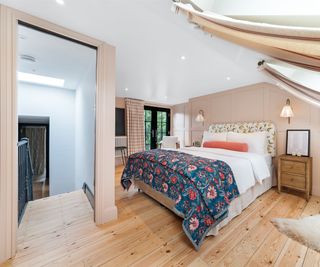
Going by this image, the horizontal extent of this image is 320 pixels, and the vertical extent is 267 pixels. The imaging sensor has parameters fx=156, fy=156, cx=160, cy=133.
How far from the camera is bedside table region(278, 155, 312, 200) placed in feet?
8.09

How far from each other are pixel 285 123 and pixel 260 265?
266 centimetres

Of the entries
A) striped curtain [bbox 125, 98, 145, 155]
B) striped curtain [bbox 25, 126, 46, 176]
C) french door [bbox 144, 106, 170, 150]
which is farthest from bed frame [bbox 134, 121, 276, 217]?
striped curtain [bbox 25, 126, 46, 176]

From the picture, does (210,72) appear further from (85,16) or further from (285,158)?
(85,16)

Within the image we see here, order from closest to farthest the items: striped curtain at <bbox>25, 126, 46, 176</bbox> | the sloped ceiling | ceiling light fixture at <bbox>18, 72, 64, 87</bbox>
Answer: the sloped ceiling, ceiling light fixture at <bbox>18, 72, 64, 87</bbox>, striped curtain at <bbox>25, 126, 46, 176</bbox>

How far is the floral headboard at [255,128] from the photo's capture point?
10.2 feet

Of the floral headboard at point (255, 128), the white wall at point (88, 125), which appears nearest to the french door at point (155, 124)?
the floral headboard at point (255, 128)

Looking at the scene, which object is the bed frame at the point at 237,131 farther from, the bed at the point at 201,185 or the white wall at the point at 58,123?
the white wall at the point at 58,123

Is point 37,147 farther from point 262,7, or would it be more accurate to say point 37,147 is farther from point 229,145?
point 262,7

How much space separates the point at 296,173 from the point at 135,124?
4387 mm

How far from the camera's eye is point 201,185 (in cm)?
160

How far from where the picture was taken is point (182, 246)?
154 centimetres

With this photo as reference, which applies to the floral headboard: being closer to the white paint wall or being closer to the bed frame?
the bed frame

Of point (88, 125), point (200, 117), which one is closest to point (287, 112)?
Answer: point (200, 117)

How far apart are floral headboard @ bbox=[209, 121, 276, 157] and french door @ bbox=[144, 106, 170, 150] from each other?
2798 millimetres
